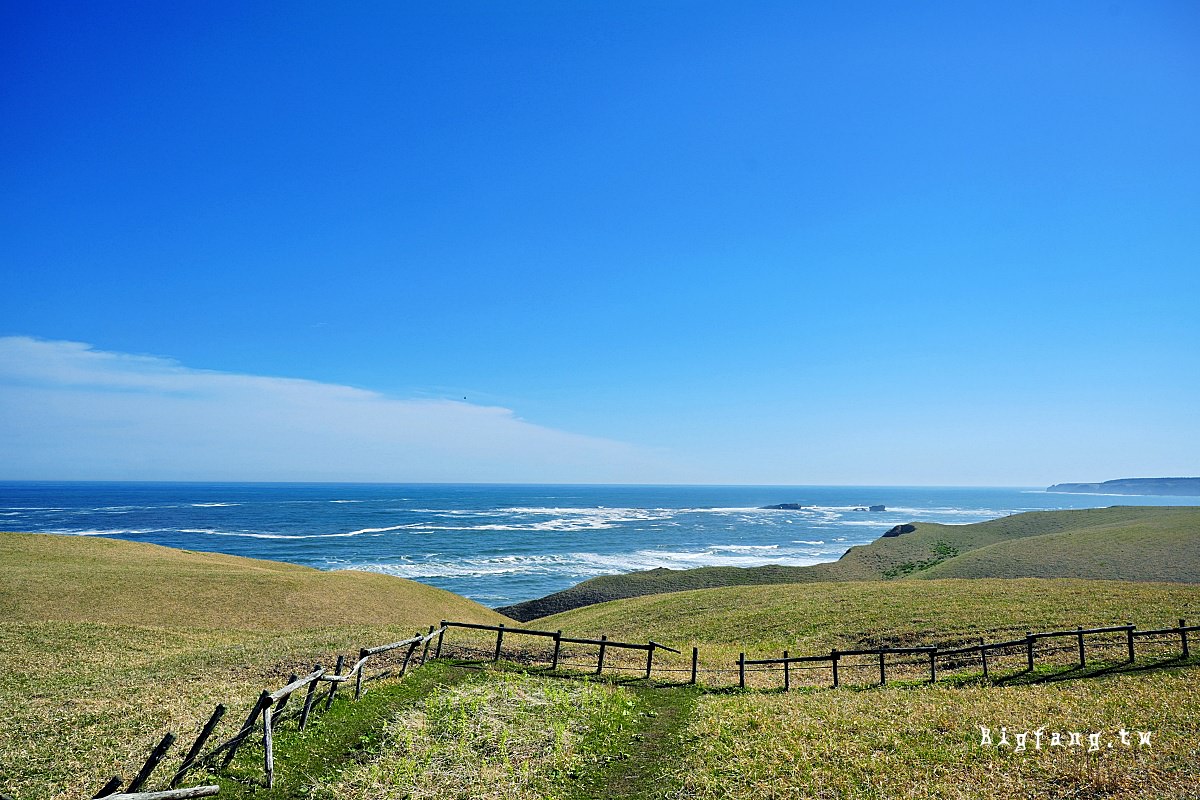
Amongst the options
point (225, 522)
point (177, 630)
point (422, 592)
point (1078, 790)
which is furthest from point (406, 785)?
point (225, 522)

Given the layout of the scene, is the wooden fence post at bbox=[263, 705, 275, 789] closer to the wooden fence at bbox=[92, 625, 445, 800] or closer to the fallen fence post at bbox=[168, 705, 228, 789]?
the wooden fence at bbox=[92, 625, 445, 800]

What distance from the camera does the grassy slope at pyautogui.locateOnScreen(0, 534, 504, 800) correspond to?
53.1ft

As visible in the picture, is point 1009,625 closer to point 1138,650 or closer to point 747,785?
point 1138,650

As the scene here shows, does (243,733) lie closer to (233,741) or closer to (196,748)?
(233,741)

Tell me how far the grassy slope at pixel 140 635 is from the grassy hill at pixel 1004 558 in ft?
68.7

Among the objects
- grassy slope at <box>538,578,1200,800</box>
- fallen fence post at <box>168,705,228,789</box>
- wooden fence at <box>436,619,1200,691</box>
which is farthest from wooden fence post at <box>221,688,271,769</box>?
wooden fence at <box>436,619,1200,691</box>

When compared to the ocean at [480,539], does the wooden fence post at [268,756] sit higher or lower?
higher

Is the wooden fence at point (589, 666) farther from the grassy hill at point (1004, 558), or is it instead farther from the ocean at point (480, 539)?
the ocean at point (480, 539)

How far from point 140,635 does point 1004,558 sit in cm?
6290

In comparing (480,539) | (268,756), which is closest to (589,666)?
(268,756)

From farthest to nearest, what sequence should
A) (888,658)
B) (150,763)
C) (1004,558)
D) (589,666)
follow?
(1004,558) → (888,658) → (589,666) → (150,763)

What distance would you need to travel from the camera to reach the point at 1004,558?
176ft

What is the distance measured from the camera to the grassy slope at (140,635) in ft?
53.1

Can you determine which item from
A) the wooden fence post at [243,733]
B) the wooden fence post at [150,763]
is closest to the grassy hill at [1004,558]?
the wooden fence post at [243,733]
